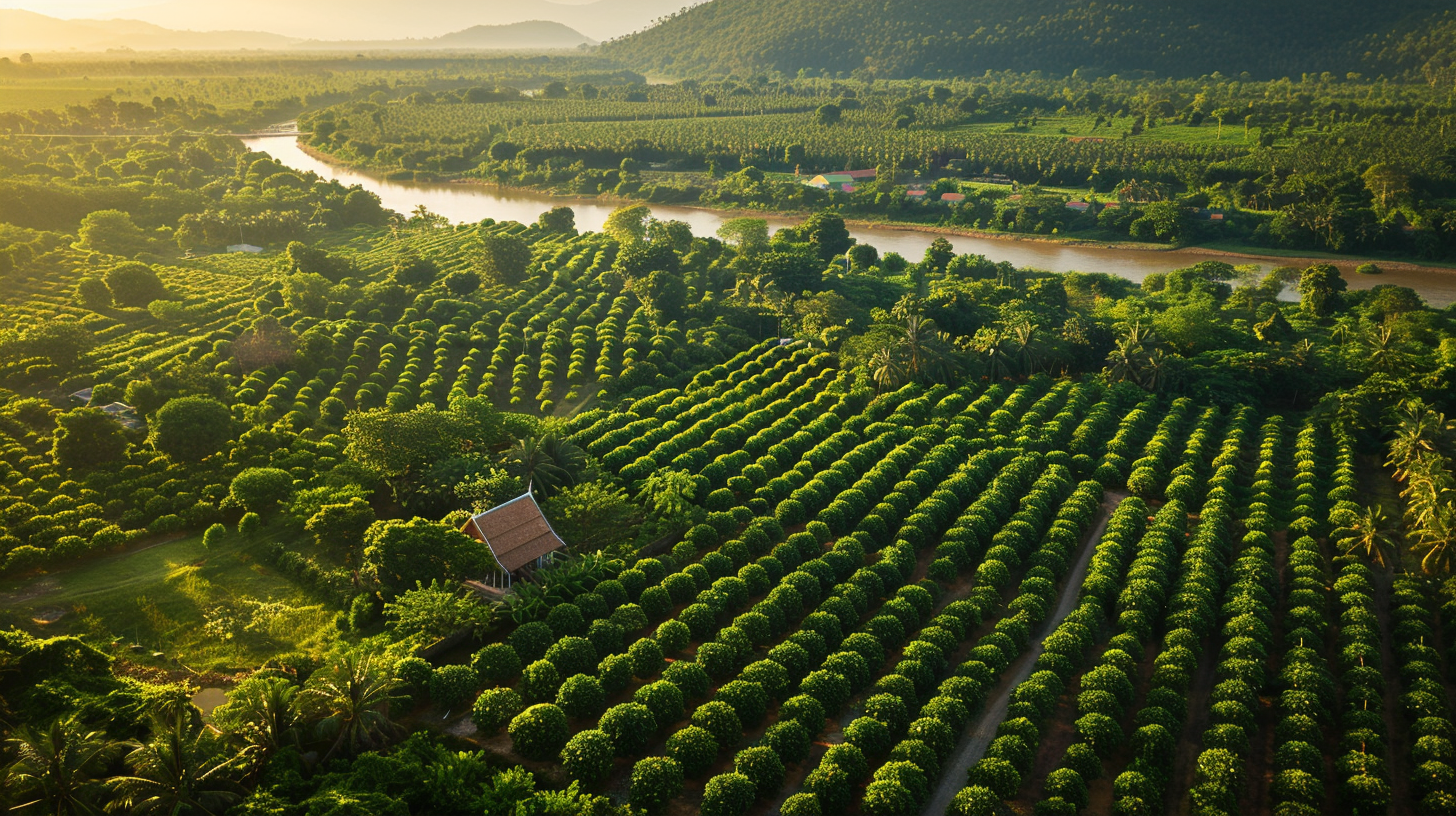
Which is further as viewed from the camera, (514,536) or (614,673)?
(514,536)

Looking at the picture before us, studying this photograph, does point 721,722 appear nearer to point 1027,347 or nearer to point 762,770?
point 762,770

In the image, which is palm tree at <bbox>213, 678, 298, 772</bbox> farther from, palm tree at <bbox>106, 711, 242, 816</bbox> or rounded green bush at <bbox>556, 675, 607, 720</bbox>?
rounded green bush at <bbox>556, 675, 607, 720</bbox>

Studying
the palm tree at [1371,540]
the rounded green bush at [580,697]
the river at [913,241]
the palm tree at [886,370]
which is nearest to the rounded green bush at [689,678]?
the rounded green bush at [580,697]

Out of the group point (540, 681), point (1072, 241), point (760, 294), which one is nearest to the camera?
point (540, 681)

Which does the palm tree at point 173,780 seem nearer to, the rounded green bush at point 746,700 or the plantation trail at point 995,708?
the rounded green bush at point 746,700

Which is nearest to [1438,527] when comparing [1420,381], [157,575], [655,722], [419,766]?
[1420,381]

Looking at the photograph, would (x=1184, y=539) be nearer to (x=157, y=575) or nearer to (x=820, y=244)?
(x=157, y=575)

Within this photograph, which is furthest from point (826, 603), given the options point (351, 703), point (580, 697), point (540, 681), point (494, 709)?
point (351, 703)
